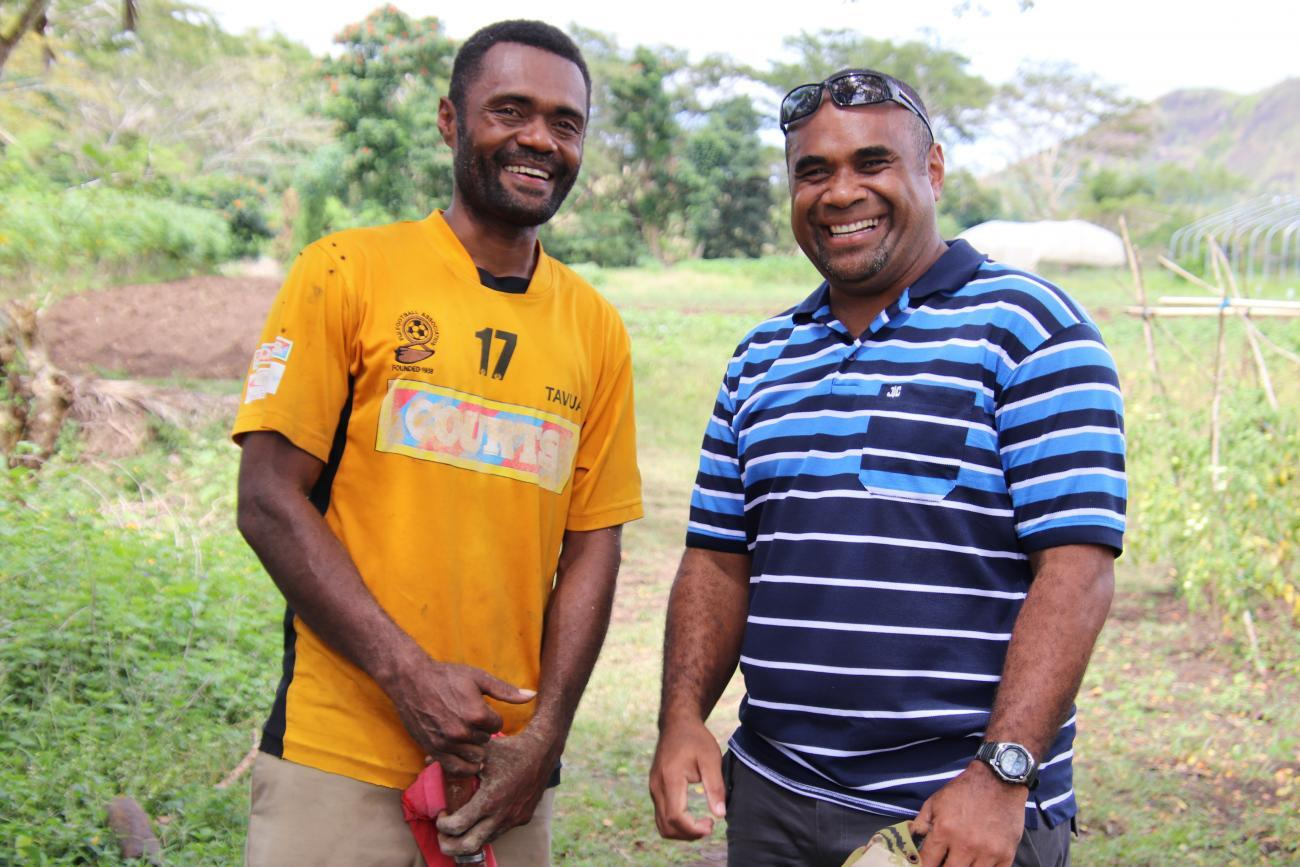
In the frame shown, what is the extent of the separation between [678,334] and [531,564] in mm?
16791

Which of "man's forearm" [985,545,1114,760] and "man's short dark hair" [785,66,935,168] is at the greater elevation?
"man's short dark hair" [785,66,935,168]

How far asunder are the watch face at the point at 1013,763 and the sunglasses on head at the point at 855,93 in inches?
44.2

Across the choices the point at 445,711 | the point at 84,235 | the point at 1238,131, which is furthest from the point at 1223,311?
A: the point at 1238,131

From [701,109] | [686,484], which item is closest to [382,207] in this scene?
[686,484]

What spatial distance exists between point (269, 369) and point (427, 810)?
31.5 inches

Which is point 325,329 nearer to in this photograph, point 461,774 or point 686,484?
point 461,774

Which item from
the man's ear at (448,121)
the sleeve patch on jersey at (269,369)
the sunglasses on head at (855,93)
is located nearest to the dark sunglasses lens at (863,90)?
the sunglasses on head at (855,93)

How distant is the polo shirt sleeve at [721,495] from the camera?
2.38m

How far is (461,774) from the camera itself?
7.03 feet

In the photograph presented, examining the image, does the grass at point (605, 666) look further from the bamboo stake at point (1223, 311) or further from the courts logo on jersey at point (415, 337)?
the courts logo on jersey at point (415, 337)

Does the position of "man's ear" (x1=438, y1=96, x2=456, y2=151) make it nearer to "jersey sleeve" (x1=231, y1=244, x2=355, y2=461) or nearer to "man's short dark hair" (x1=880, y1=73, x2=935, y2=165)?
"jersey sleeve" (x1=231, y1=244, x2=355, y2=461)

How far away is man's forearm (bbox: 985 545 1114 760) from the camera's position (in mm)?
1860

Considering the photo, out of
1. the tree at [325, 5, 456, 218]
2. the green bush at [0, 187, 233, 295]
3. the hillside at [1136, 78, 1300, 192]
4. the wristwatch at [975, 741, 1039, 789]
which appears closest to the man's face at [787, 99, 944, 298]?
the wristwatch at [975, 741, 1039, 789]

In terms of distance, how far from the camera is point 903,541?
6.61 feet
